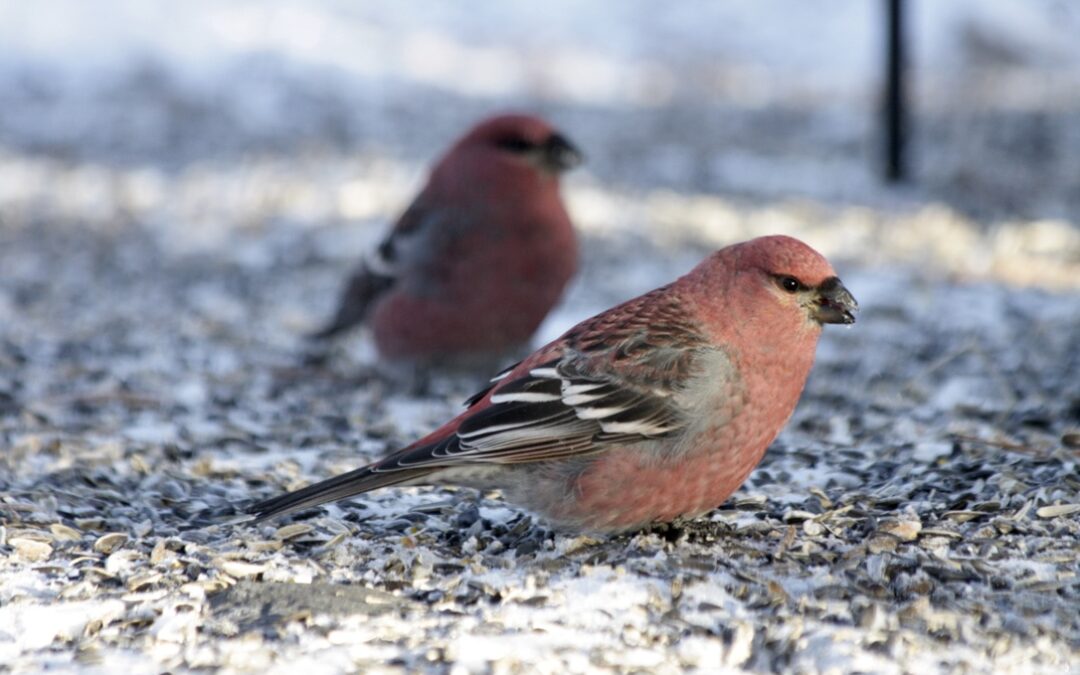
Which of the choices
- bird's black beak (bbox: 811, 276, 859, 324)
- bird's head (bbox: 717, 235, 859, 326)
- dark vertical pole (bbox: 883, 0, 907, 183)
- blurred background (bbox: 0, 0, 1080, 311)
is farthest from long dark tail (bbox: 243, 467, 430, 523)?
dark vertical pole (bbox: 883, 0, 907, 183)

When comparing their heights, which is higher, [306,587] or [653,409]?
[653,409]

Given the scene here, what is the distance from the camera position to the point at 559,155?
509 cm

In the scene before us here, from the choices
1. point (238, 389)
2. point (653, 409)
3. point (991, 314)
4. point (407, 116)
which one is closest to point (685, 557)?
point (653, 409)

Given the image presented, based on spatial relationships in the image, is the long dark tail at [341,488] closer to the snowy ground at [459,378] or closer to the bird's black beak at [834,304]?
the snowy ground at [459,378]

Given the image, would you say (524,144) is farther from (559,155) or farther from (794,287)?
(794,287)

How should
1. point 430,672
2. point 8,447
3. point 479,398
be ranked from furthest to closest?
point 8,447
point 479,398
point 430,672

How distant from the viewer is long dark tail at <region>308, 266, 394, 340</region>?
5.50 metres

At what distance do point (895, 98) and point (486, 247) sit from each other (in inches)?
172

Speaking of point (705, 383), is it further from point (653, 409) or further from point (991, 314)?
point (991, 314)

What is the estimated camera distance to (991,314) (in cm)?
588

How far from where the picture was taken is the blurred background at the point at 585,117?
805cm

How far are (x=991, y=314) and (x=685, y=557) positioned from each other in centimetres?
330

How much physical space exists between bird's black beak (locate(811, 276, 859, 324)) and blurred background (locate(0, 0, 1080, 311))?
12.0 ft

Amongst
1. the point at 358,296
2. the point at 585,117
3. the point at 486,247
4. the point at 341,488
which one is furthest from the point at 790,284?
the point at 585,117
